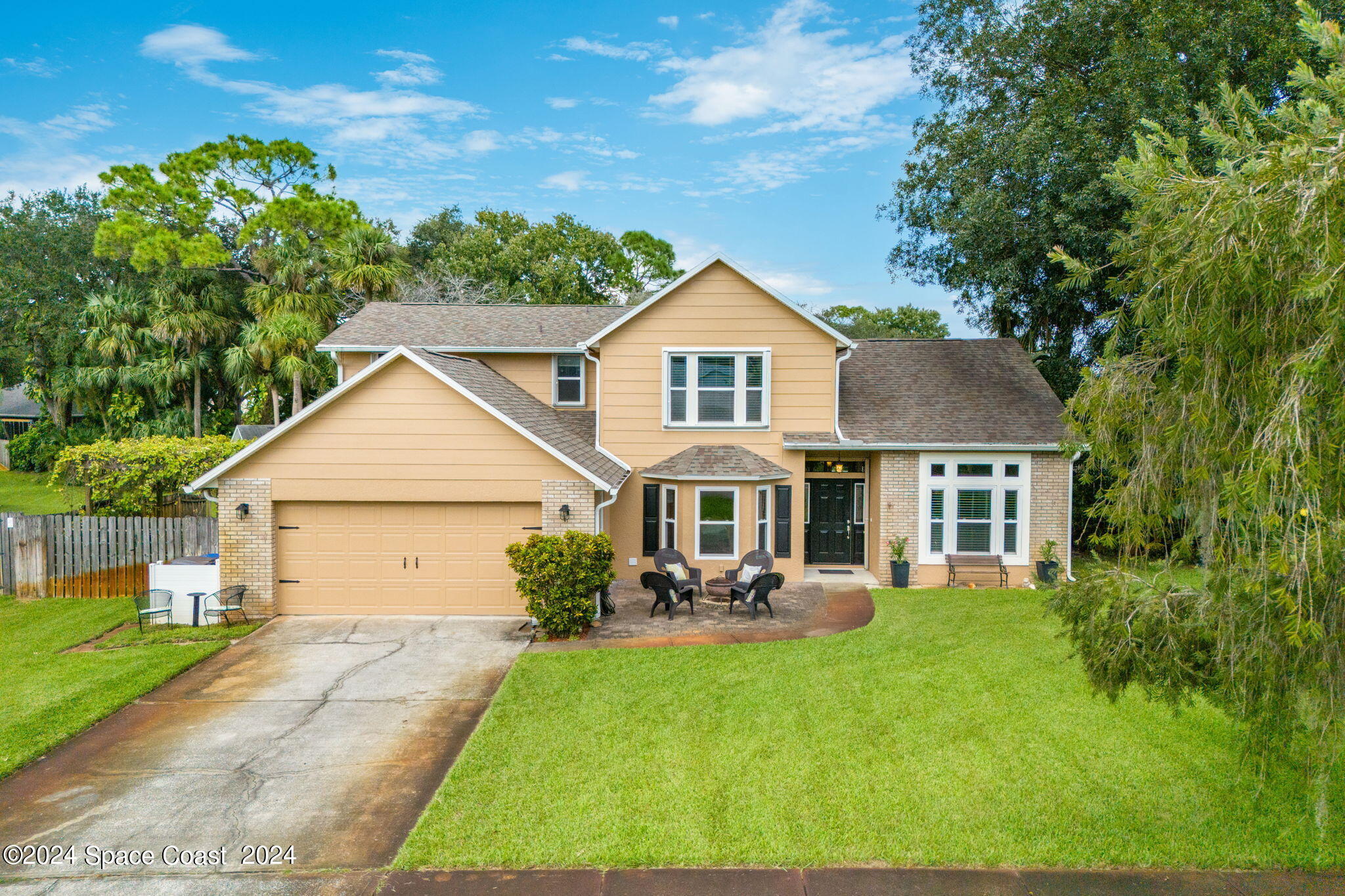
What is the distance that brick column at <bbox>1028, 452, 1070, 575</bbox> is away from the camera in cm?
1593

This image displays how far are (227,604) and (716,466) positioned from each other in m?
9.53

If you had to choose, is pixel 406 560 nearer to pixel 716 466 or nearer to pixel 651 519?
pixel 651 519

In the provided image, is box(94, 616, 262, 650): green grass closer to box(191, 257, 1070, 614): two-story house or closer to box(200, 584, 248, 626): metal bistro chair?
box(200, 584, 248, 626): metal bistro chair

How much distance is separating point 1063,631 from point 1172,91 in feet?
52.6

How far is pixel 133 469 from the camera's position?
1485cm

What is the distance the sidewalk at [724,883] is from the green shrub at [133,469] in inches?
455

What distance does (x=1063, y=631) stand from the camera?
17.9 ft

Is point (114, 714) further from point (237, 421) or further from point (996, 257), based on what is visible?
point (237, 421)

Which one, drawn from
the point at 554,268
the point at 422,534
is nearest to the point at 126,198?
the point at 554,268

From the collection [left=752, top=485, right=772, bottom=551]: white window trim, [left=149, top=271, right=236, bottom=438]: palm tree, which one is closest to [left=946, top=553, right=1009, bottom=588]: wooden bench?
[left=752, top=485, right=772, bottom=551]: white window trim

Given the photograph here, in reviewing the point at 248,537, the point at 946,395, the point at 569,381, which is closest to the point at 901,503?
the point at 946,395

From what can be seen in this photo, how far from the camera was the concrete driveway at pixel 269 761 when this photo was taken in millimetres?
6062

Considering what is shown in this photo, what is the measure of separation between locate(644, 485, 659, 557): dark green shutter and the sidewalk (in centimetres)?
1080

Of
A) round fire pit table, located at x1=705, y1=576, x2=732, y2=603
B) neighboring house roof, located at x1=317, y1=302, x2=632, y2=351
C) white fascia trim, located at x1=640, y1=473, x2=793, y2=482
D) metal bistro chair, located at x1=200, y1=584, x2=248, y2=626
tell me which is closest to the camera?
metal bistro chair, located at x1=200, y1=584, x2=248, y2=626
